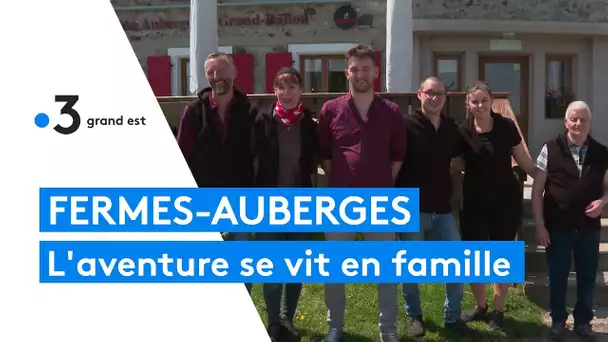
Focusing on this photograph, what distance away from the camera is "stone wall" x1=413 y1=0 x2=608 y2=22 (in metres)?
11.5

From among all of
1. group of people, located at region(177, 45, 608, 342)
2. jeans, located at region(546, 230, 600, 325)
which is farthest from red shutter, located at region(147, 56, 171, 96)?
jeans, located at region(546, 230, 600, 325)

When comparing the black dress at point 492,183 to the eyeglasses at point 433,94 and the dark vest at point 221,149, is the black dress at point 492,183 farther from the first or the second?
the dark vest at point 221,149

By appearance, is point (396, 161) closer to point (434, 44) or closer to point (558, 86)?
point (434, 44)

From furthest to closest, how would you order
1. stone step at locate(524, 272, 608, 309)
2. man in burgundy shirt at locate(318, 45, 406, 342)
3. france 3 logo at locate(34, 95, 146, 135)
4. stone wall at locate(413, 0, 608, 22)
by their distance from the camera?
1. stone wall at locate(413, 0, 608, 22)
2. stone step at locate(524, 272, 608, 309)
3. france 3 logo at locate(34, 95, 146, 135)
4. man in burgundy shirt at locate(318, 45, 406, 342)

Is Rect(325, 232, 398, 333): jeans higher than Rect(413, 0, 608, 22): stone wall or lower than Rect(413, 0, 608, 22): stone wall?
lower

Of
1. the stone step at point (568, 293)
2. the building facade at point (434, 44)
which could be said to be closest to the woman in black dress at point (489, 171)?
the stone step at point (568, 293)

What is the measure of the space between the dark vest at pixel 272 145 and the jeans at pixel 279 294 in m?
0.33

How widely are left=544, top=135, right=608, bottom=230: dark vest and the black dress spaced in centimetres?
25

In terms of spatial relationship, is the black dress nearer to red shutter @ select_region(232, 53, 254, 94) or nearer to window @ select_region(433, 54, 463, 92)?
window @ select_region(433, 54, 463, 92)

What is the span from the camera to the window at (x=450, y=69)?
12.0 meters

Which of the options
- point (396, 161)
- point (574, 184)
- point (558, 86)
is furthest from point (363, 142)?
point (558, 86)

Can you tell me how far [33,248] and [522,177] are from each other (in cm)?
390

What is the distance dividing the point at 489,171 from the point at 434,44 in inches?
309

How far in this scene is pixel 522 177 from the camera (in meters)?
Result: 5.52
